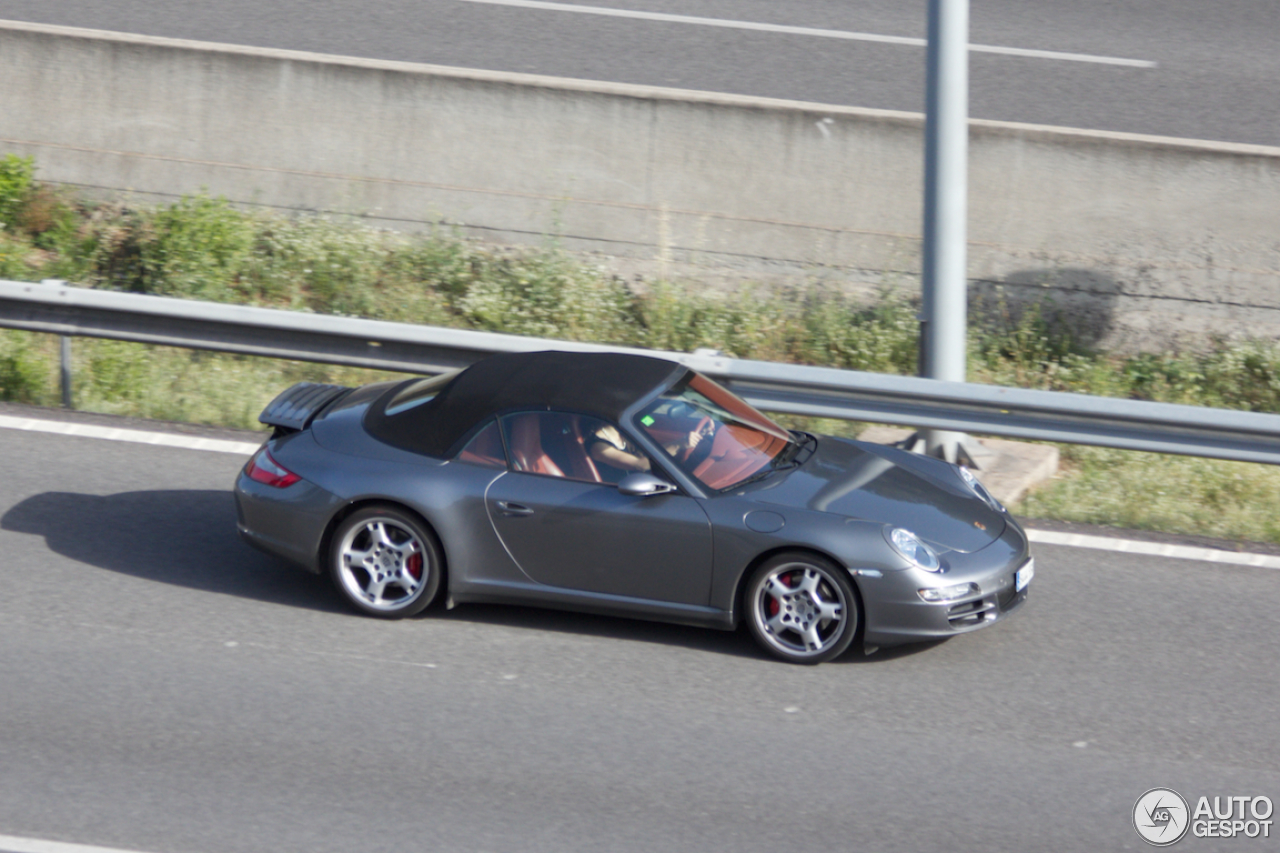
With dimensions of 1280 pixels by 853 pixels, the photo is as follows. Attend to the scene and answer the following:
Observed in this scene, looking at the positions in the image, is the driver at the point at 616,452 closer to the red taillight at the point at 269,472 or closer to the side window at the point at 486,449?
the side window at the point at 486,449

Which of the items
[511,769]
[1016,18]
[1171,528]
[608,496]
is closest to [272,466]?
[608,496]

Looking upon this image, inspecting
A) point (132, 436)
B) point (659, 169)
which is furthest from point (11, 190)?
point (659, 169)

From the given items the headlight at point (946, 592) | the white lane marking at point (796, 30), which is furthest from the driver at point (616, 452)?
the white lane marking at point (796, 30)

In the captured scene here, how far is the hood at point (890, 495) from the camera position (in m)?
6.46

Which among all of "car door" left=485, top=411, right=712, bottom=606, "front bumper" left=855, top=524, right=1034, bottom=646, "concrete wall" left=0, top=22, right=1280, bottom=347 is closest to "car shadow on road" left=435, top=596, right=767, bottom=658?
"car door" left=485, top=411, right=712, bottom=606

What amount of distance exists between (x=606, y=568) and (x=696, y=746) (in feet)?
3.45

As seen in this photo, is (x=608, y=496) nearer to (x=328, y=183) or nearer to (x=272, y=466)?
(x=272, y=466)

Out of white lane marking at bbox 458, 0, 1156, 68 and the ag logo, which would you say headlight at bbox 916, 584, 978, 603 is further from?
white lane marking at bbox 458, 0, 1156, 68

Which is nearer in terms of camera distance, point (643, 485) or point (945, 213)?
point (643, 485)

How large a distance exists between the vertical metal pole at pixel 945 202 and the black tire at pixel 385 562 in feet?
11.7

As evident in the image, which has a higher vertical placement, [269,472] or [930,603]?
→ [269,472]

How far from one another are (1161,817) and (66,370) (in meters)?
7.22

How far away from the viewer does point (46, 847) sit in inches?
192

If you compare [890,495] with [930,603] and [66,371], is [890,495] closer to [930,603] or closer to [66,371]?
Result: [930,603]
